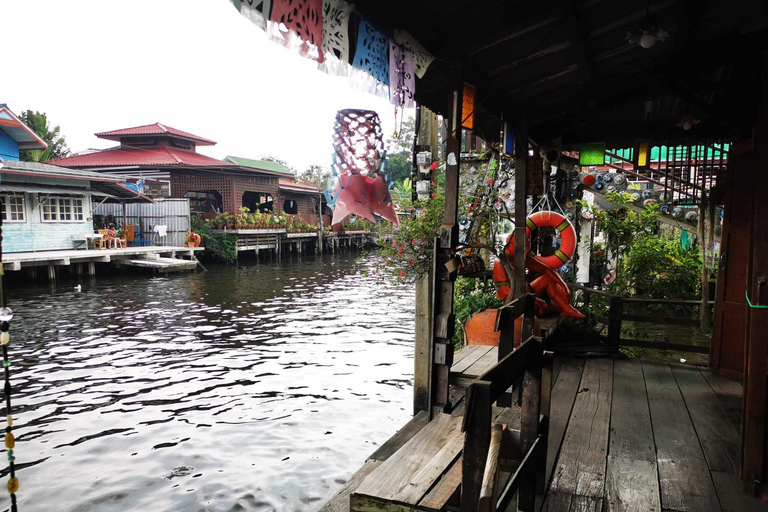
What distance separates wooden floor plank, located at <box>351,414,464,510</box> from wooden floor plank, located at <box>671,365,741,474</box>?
6.46 ft

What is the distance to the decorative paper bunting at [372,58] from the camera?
3.27 meters

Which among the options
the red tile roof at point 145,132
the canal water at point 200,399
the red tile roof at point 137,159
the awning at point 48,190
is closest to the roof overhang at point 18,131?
the awning at point 48,190

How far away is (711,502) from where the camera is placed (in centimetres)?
309

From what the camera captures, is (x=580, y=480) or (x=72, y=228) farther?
(x=72, y=228)

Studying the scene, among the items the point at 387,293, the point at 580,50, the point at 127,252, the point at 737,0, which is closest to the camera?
the point at 737,0

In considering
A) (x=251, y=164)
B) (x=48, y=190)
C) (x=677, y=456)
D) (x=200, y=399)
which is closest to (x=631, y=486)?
(x=677, y=456)

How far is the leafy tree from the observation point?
86.1 ft

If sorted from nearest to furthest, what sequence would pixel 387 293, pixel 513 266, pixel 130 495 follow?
pixel 130 495 → pixel 513 266 → pixel 387 293

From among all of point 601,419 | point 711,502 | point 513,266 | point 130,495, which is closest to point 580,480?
point 711,502

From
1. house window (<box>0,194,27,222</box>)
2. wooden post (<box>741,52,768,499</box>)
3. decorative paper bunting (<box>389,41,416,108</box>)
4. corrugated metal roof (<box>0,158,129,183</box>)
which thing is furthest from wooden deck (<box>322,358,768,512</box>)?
house window (<box>0,194,27,222</box>)

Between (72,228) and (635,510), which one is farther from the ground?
A: (72,228)

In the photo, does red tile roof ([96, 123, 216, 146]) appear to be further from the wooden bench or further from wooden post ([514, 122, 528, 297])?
the wooden bench

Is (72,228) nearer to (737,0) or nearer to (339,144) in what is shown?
(339,144)

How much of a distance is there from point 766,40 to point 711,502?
369 cm
